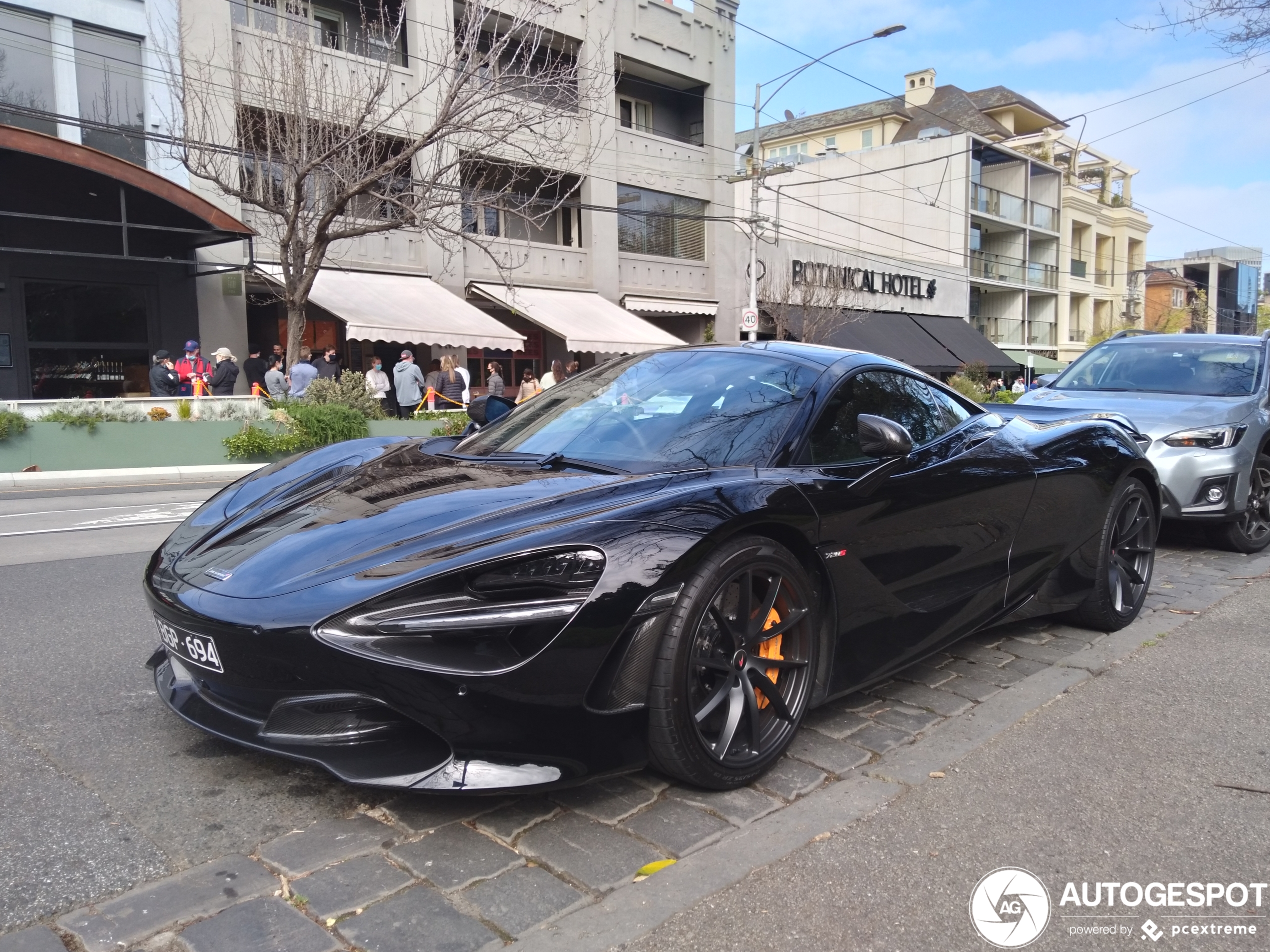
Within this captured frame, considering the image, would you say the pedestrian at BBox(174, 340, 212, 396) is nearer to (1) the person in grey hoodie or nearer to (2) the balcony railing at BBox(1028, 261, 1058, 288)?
(1) the person in grey hoodie

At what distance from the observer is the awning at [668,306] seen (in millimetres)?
25078

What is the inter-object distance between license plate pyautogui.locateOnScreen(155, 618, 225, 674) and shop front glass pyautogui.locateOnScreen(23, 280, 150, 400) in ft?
52.5

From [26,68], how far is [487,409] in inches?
642

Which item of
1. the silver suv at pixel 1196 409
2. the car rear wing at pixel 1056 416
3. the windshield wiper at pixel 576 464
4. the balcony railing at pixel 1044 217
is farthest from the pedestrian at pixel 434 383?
the balcony railing at pixel 1044 217

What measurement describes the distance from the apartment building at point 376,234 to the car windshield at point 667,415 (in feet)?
42.2

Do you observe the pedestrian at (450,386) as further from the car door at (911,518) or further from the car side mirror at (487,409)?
the car door at (911,518)

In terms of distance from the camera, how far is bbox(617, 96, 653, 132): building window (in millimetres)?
26219

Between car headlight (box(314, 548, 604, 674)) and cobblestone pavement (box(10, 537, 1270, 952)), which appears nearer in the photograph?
cobblestone pavement (box(10, 537, 1270, 952))

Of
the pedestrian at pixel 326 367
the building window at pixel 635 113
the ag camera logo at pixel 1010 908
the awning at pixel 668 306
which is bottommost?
the ag camera logo at pixel 1010 908

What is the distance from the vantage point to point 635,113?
26.8 m

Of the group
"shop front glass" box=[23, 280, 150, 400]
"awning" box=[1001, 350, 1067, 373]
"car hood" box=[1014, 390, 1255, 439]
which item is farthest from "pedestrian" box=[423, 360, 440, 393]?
"awning" box=[1001, 350, 1067, 373]

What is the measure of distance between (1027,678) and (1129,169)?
208ft

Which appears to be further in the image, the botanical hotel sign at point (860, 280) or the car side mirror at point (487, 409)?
the botanical hotel sign at point (860, 280)

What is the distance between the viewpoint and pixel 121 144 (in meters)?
16.8
